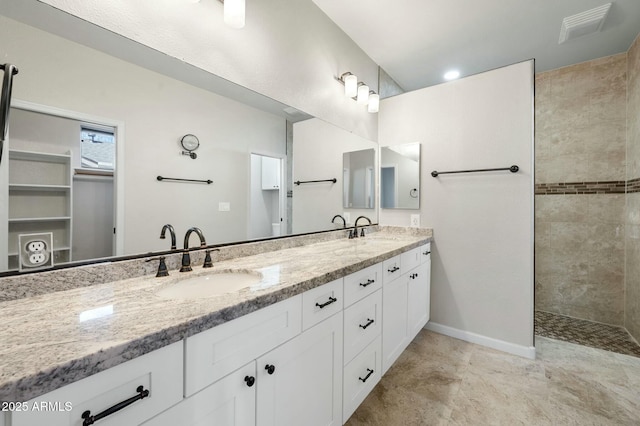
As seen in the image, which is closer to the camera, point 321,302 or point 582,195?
point 321,302

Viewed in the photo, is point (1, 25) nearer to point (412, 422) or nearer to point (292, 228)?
point (292, 228)

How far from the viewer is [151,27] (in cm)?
109

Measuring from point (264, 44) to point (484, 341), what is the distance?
272 centimetres

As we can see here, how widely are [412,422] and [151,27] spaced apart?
2.23m

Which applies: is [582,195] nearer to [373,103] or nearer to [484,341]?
[484,341]

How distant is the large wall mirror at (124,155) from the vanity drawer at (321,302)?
601 millimetres

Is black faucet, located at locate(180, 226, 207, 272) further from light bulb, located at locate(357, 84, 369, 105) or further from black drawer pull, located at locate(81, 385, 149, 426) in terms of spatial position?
light bulb, located at locate(357, 84, 369, 105)

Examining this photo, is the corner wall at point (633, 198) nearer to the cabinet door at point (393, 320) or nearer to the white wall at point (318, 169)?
the cabinet door at point (393, 320)

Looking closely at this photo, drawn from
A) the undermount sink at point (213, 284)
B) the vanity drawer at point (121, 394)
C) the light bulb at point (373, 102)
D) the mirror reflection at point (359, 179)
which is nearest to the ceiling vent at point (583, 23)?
the light bulb at point (373, 102)

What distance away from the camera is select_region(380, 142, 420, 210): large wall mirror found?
8.23ft

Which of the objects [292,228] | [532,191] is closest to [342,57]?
[292,228]

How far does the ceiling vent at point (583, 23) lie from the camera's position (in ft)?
6.37

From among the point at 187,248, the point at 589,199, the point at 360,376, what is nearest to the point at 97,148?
the point at 187,248

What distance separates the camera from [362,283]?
1.36 metres
